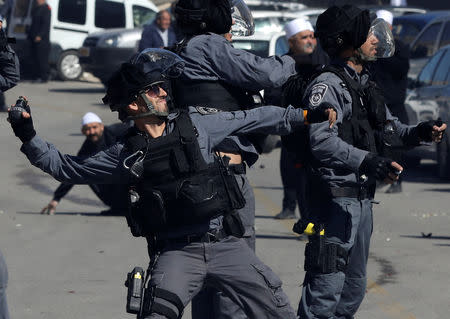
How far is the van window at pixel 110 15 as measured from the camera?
1137 inches

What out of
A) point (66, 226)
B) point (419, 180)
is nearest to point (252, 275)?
point (66, 226)

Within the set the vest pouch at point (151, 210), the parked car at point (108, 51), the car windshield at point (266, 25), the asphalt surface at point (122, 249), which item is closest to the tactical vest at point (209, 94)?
the vest pouch at point (151, 210)

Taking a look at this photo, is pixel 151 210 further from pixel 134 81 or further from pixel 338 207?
pixel 338 207

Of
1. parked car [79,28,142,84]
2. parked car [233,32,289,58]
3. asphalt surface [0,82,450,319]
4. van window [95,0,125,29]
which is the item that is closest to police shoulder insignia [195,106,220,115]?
asphalt surface [0,82,450,319]

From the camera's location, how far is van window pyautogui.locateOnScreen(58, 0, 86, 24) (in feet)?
93.9

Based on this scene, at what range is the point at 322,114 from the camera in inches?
214

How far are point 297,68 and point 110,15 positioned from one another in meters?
22.4

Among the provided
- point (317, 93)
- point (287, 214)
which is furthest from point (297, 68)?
point (287, 214)

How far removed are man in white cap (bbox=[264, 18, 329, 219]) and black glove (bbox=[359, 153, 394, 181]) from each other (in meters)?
0.58

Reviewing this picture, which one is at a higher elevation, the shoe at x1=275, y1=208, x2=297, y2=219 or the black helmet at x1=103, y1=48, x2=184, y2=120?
the black helmet at x1=103, y1=48, x2=184, y2=120

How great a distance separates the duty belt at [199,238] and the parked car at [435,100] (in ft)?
30.9

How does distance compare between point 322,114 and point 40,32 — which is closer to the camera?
point 322,114

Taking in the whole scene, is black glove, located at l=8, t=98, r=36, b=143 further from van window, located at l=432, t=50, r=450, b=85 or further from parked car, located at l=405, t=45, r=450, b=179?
van window, located at l=432, t=50, r=450, b=85

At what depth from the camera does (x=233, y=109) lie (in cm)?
614
